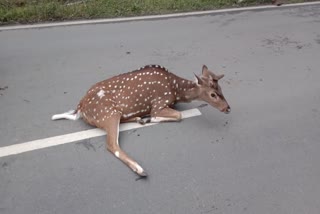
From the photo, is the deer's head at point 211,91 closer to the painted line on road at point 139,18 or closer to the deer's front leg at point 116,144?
the deer's front leg at point 116,144

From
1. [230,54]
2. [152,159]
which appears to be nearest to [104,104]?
[152,159]

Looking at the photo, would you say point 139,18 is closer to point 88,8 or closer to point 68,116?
point 88,8

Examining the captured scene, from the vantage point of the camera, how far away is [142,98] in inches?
202

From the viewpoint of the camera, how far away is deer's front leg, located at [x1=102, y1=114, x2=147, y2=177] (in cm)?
442

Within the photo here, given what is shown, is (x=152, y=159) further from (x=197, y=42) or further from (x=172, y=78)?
(x=197, y=42)

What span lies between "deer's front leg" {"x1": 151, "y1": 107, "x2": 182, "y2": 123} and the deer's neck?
217 millimetres

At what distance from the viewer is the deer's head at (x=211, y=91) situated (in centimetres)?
521

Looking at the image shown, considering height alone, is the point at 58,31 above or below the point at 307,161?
above

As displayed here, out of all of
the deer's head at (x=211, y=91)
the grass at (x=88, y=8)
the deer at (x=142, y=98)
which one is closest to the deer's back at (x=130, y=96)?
the deer at (x=142, y=98)

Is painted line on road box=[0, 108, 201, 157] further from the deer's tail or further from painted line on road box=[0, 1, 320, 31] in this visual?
painted line on road box=[0, 1, 320, 31]

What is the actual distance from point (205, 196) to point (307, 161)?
1344 mm

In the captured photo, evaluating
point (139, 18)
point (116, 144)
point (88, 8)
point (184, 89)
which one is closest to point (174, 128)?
point (184, 89)

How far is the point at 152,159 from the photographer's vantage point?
15.3 feet

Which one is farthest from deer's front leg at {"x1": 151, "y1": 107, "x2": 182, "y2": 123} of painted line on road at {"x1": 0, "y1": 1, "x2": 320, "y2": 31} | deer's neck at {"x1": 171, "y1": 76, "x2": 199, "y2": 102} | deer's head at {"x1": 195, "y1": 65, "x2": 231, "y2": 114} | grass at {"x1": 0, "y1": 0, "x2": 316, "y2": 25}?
grass at {"x1": 0, "y1": 0, "x2": 316, "y2": 25}
